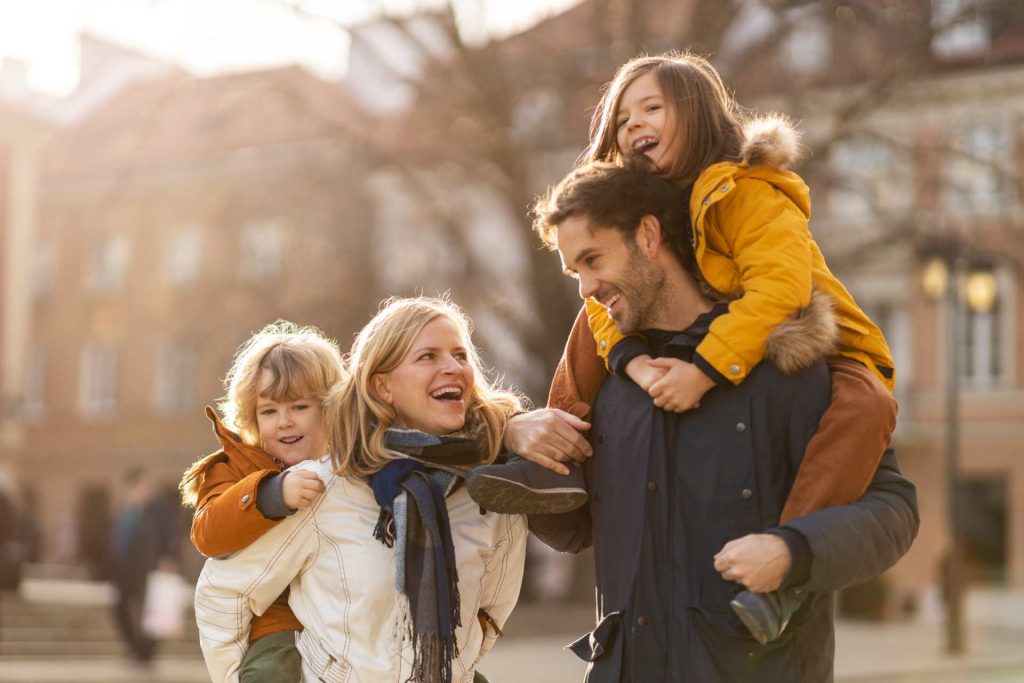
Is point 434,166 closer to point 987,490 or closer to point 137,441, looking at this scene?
point 987,490

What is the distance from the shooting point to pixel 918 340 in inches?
1372

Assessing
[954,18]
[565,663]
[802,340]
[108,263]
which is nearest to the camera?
[802,340]

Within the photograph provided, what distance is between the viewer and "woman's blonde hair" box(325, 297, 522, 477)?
3.71 metres

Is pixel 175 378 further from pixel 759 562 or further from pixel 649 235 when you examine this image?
pixel 759 562

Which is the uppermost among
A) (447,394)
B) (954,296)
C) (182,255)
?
(182,255)

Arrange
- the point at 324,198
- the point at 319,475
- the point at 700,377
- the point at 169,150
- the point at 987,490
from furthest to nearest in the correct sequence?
the point at 169,150
the point at 987,490
the point at 324,198
the point at 319,475
the point at 700,377

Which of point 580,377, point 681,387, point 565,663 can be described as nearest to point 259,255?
point 565,663

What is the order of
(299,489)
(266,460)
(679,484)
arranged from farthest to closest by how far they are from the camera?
(266,460) → (299,489) → (679,484)

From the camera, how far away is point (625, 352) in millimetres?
3381

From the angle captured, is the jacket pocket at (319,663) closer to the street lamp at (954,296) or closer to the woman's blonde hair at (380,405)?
the woman's blonde hair at (380,405)

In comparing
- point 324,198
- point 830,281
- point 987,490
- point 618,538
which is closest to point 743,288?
point 830,281

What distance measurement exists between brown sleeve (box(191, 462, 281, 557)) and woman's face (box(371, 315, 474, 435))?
0.39 meters

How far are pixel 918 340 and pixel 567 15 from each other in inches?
A: 700

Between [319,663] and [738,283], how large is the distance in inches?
56.7
